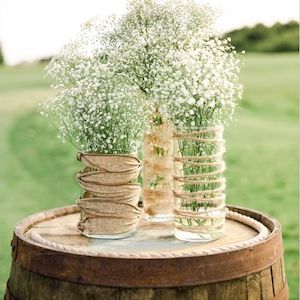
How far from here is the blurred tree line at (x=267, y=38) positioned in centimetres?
2011

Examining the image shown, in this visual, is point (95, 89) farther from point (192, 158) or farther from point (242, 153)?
point (242, 153)

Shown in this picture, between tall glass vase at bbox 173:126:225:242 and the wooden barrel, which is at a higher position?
tall glass vase at bbox 173:126:225:242

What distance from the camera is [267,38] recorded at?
20656mm

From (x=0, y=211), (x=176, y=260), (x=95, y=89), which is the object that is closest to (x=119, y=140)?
(x=95, y=89)

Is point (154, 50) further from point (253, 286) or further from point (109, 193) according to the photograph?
point (253, 286)

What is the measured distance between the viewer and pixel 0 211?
28.4 ft

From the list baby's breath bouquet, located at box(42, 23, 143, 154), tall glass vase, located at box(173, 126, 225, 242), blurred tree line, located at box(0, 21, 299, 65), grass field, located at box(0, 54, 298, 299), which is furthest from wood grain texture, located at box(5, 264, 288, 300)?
blurred tree line, located at box(0, 21, 299, 65)

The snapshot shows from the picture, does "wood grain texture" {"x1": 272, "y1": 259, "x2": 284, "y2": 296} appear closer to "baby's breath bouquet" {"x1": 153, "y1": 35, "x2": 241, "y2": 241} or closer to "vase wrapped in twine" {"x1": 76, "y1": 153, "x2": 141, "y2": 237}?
"baby's breath bouquet" {"x1": 153, "y1": 35, "x2": 241, "y2": 241}

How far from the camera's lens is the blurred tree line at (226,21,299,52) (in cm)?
2011

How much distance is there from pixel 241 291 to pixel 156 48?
109 cm

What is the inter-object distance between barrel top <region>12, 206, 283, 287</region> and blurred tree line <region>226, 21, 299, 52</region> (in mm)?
17328

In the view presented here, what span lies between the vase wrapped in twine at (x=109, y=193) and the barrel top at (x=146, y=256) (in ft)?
0.23

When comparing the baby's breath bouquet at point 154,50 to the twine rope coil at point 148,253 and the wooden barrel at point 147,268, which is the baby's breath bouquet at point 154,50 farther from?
the twine rope coil at point 148,253

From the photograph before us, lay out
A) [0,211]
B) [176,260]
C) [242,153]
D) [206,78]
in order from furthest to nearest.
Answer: [242,153]
[0,211]
[206,78]
[176,260]
